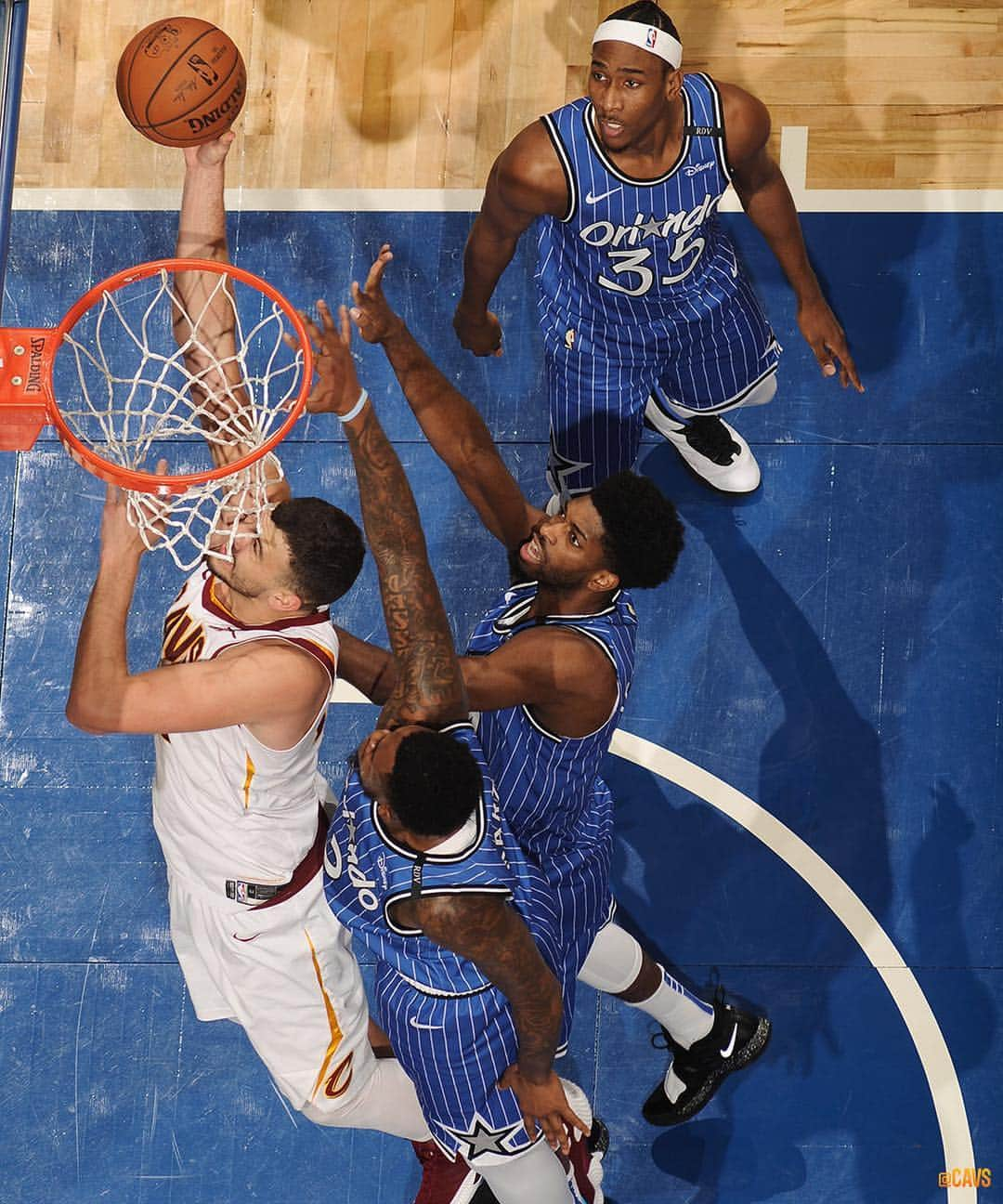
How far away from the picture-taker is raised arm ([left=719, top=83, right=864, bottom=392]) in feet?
16.2

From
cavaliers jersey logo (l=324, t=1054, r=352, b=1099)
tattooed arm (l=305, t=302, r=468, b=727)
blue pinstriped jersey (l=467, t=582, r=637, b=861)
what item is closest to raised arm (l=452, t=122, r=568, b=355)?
tattooed arm (l=305, t=302, r=468, b=727)

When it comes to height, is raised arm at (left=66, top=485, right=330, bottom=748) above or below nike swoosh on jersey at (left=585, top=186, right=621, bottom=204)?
below

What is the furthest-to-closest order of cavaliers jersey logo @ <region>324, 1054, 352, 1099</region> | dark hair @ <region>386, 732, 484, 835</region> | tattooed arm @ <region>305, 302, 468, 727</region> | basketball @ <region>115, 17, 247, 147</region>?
cavaliers jersey logo @ <region>324, 1054, 352, 1099</region> < basketball @ <region>115, 17, 247, 147</region> < tattooed arm @ <region>305, 302, 468, 727</region> < dark hair @ <region>386, 732, 484, 835</region>

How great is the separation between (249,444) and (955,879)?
336 cm

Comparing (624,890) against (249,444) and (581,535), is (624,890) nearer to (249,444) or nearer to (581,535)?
(581,535)

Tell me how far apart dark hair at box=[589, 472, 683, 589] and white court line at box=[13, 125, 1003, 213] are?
2.19 metres

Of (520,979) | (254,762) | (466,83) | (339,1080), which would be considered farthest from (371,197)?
(339,1080)

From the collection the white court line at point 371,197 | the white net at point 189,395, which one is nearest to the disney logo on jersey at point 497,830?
the white net at point 189,395

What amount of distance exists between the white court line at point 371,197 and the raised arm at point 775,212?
76 centimetres

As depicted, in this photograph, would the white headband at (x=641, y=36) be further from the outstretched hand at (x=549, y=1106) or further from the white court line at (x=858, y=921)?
the outstretched hand at (x=549, y=1106)

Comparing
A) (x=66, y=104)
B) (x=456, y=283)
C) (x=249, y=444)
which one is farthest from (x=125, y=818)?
(x=66, y=104)

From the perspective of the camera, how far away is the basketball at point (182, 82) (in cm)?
474

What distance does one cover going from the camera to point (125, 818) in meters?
5.77

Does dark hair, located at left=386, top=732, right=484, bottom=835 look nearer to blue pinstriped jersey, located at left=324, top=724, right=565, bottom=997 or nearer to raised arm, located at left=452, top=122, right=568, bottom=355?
blue pinstriped jersey, located at left=324, top=724, right=565, bottom=997
